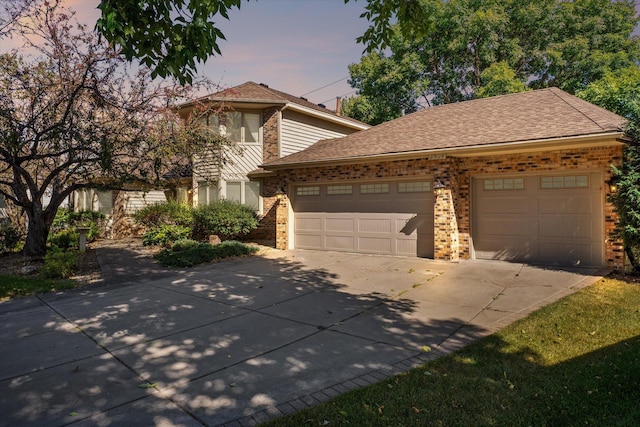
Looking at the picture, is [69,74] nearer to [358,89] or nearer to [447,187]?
[447,187]

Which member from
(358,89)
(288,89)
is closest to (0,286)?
(288,89)

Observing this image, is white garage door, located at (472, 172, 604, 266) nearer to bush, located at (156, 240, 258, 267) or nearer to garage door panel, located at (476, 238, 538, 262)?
garage door panel, located at (476, 238, 538, 262)

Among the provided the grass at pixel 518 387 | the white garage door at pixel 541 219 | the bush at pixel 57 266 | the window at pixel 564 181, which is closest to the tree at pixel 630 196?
the white garage door at pixel 541 219

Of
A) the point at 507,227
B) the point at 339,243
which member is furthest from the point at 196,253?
the point at 507,227

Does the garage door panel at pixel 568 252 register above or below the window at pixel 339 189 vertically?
below

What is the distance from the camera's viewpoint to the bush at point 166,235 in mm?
14422

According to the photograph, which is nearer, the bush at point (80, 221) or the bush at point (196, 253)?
the bush at point (196, 253)

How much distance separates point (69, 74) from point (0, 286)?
524 cm

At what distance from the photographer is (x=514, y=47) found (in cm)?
2300

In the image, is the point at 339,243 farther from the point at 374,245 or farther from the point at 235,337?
the point at 235,337

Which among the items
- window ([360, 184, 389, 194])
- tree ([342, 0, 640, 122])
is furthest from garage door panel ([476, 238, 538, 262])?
tree ([342, 0, 640, 122])

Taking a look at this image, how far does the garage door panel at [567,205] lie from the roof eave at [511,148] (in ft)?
3.94

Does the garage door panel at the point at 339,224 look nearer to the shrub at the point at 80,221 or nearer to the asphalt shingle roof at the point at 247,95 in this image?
the asphalt shingle roof at the point at 247,95

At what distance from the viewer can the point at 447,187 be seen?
1005 centimetres
